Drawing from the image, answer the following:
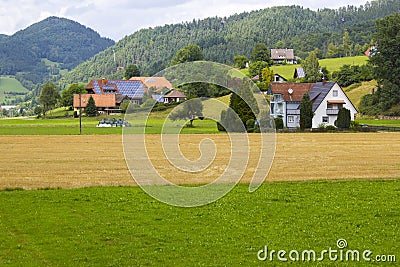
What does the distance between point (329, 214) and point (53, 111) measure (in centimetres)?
12157

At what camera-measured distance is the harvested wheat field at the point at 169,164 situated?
26.3 meters

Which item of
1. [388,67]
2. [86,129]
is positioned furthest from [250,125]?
[388,67]

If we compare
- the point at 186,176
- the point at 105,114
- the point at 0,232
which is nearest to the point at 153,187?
the point at 186,176

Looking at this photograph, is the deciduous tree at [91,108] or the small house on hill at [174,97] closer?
the small house on hill at [174,97]

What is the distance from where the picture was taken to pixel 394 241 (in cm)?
1381

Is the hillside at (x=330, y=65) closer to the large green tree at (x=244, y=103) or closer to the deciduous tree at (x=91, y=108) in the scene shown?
the deciduous tree at (x=91, y=108)

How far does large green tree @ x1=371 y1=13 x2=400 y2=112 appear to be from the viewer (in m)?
94.4

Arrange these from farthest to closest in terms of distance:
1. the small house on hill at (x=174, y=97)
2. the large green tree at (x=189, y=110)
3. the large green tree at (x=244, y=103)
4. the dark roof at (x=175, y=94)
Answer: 1. the large green tree at (x=244, y=103)
2. the small house on hill at (x=174, y=97)
3. the dark roof at (x=175, y=94)
4. the large green tree at (x=189, y=110)

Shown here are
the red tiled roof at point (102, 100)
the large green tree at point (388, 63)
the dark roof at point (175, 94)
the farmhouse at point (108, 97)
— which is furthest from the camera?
the red tiled roof at point (102, 100)

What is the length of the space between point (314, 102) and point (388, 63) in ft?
71.2

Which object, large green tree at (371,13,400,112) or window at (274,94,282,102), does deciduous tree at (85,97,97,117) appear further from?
large green tree at (371,13,400,112)

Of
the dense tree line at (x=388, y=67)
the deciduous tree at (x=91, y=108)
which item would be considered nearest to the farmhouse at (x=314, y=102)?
the dense tree line at (x=388, y=67)

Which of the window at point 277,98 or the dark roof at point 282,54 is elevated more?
the dark roof at point 282,54

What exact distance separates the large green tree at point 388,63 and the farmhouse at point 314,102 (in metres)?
15.5
